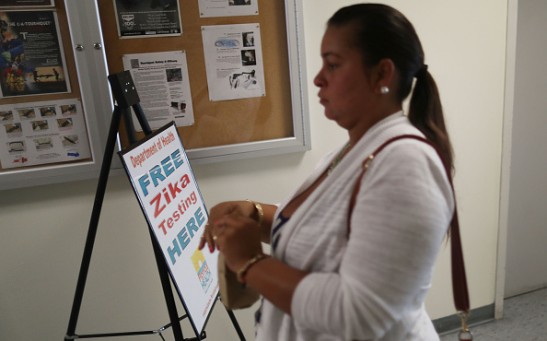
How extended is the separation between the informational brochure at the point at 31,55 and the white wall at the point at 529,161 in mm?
2149

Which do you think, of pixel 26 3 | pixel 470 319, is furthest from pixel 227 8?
pixel 470 319

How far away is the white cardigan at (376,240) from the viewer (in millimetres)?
604

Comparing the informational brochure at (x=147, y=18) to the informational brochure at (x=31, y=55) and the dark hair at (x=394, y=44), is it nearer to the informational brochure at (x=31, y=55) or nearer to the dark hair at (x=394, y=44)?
the informational brochure at (x=31, y=55)

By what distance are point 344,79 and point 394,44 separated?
10cm

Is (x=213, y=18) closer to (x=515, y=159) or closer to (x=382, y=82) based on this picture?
(x=382, y=82)

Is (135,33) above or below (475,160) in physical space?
above

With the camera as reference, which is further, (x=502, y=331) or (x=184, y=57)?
(x=502, y=331)

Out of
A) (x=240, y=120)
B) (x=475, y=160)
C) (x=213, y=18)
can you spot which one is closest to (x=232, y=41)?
(x=213, y=18)

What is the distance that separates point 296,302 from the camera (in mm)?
659

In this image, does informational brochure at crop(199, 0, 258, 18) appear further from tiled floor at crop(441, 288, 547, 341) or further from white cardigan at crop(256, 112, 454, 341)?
tiled floor at crop(441, 288, 547, 341)

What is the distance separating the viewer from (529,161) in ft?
7.47

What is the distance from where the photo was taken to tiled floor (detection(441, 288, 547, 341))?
82.4 inches

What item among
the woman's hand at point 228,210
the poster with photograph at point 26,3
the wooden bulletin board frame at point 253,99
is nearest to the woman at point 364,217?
the woman's hand at point 228,210

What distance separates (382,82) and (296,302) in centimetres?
41
